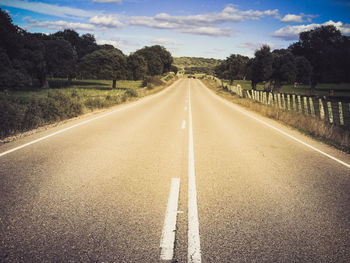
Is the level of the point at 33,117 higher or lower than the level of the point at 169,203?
higher

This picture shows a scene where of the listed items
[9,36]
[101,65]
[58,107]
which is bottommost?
[58,107]

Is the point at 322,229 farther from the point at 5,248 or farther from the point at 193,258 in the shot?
the point at 5,248

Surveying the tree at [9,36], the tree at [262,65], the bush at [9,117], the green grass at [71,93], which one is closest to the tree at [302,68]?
the tree at [262,65]

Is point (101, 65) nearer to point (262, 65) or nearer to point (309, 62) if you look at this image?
point (262, 65)

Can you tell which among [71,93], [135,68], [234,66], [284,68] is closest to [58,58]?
[135,68]

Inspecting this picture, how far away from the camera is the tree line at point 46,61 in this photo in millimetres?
26734

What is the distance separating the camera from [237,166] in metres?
5.68

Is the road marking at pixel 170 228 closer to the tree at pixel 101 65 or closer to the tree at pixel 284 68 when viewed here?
the tree at pixel 284 68

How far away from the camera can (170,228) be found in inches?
121

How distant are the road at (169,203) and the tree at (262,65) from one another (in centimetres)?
2931

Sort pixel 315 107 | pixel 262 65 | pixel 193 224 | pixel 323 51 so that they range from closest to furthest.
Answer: pixel 193 224
pixel 315 107
pixel 262 65
pixel 323 51

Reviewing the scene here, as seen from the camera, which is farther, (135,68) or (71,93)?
(135,68)

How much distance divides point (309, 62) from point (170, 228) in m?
39.4

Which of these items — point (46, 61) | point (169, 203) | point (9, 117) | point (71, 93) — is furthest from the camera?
point (46, 61)
